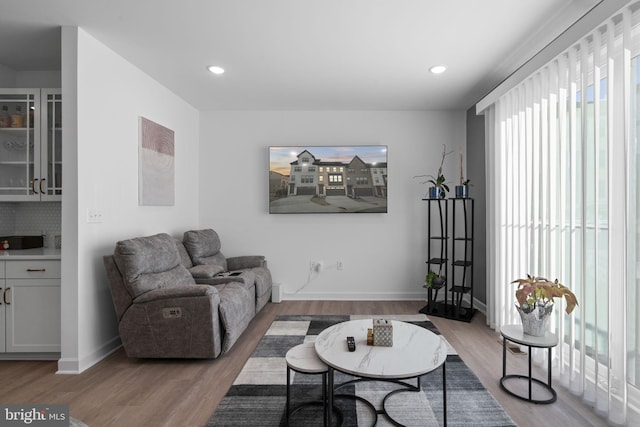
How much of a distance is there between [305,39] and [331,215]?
2493 millimetres

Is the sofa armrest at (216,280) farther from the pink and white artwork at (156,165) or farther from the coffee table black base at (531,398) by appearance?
the coffee table black base at (531,398)

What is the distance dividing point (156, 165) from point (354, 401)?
10.0 feet

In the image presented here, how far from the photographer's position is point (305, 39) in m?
2.85

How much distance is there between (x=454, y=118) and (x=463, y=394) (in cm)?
365

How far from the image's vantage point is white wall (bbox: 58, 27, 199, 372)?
2.71 metres

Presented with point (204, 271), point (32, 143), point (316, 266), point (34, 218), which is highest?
point (32, 143)

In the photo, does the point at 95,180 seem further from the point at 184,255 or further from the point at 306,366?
the point at 306,366

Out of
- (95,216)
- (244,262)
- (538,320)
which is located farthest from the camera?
(244,262)

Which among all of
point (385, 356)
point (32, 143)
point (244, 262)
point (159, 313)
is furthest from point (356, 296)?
point (32, 143)

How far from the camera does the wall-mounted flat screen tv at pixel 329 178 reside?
15.6ft

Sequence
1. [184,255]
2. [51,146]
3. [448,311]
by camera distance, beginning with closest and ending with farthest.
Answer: [51,146] → [184,255] → [448,311]

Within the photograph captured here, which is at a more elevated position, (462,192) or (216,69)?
(216,69)

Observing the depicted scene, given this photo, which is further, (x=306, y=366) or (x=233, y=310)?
(x=233, y=310)

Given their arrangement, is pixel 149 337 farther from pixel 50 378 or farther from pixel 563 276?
pixel 563 276
